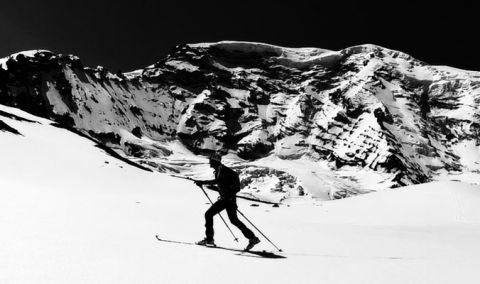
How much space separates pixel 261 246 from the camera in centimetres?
1284

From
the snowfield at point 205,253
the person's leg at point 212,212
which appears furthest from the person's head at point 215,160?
the snowfield at point 205,253

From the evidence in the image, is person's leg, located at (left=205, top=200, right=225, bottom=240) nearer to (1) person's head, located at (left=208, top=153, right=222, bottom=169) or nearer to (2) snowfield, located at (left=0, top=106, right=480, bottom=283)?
(2) snowfield, located at (left=0, top=106, right=480, bottom=283)

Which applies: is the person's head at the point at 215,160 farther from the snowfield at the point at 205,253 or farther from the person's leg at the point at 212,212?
the snowfield at the point at 205,253

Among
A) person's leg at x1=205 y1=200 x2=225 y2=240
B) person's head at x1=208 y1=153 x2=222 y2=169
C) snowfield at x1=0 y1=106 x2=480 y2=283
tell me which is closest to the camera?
snowfield at x1=0 y1=106 x2=480 y2=283

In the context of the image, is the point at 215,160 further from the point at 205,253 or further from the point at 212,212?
the point at 205,253

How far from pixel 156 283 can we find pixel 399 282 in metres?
4.27

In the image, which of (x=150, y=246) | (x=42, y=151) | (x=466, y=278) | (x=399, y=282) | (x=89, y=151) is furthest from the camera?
(x=89, y=151)

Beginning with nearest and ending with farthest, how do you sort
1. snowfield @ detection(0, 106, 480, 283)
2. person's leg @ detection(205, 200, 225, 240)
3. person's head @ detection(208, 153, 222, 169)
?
snowfield @ detection(0, 106, 480, 283) → person's leg @ detection(205, 200, 225, 240) → person's head @ detection(208, 153, 222, 169)

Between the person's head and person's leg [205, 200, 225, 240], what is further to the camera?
the person's head

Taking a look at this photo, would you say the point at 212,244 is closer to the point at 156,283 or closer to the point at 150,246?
the point at 150,246

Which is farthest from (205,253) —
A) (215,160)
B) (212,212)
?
(215,160)

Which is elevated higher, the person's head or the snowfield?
the person's head

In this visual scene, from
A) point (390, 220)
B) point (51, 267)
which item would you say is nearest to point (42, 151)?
point (390, 220)

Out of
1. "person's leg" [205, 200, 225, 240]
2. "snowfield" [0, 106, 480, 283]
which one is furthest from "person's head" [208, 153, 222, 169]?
"snowfield" [0, 106, 480, 283]
